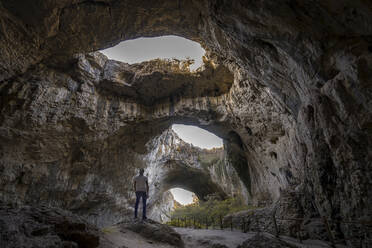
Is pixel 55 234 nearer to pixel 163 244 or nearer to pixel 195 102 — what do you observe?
pixel 163 244

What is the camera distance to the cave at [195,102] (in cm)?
366

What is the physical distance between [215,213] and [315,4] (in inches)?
579

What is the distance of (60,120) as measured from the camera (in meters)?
9.55

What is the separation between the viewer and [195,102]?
12398mm

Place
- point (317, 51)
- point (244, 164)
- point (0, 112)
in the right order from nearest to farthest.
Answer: point (317, 51), point (0, 112), point (244, 164)

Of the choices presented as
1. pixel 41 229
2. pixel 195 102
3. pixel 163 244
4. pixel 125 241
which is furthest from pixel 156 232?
pixel 195 102

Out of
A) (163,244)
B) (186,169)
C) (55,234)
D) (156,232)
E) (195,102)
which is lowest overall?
(163,244)

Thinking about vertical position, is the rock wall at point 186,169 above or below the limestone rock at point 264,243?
above

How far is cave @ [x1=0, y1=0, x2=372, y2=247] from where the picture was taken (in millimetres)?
3656

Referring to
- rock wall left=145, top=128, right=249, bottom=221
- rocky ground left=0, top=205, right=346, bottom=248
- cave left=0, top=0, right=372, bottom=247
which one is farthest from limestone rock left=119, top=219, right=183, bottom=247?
rock wall left=145, top=128, right=249, bottom=221

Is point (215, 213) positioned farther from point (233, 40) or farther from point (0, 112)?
point (0, 112)

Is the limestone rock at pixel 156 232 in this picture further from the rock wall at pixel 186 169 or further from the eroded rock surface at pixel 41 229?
the rock wall at pixel 186 169

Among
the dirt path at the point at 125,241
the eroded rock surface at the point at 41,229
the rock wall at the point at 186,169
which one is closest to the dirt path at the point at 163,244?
the dirt path at the point at 125,241

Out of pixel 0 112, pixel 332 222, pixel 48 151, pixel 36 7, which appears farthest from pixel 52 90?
pixel 332 222
